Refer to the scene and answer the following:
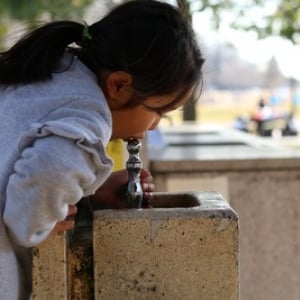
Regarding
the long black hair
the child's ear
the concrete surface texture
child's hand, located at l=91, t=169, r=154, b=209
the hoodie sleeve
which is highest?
the long black hair

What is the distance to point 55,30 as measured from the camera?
197 centimetres

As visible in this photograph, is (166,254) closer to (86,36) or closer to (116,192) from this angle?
(116,192)

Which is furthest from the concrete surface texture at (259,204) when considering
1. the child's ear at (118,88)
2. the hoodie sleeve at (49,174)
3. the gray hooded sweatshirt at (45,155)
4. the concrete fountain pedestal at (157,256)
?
the hoodie sleeve at (49,174)

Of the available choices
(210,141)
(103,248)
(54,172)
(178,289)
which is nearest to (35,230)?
(54,172)

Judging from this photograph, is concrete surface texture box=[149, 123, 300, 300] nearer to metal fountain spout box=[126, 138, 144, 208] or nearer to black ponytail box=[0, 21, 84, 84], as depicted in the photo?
metal fountain spout box=[126, 138, 144, 208]

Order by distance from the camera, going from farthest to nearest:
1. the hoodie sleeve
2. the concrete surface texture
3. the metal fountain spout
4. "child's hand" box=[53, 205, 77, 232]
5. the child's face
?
the concrete surface texture, the metal fountain spout, the child's face, "child's hand" box=[53, 205, 77, 232], the hoodie sleeve

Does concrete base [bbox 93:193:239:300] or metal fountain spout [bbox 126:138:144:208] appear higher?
metal fountain spout [bbox 126:138:144:208]

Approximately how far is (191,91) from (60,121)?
463 millimetres

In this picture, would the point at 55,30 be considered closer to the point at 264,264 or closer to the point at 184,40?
the point at 184,40

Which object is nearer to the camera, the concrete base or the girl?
the girl

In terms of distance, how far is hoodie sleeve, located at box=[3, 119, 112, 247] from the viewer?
5.22 ft

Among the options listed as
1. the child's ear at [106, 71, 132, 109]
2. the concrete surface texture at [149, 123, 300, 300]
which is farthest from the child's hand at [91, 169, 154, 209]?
the concrete surface texture at [149, 123, 300, 300]

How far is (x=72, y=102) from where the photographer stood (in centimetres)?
172

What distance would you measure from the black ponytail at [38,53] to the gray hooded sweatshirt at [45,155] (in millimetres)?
32
